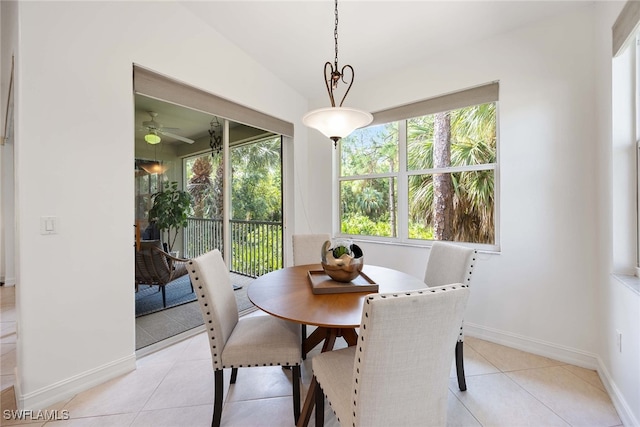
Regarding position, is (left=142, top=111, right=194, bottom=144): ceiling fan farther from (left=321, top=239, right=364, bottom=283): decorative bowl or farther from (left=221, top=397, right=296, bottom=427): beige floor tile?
(left=221, top=397, right=296, bottom=427): beige floor tile

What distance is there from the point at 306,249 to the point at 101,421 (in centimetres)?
175

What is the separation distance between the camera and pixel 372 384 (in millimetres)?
925

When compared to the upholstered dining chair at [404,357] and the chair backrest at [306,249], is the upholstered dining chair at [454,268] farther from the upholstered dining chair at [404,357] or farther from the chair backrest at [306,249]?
the chair backrest at [306,249]

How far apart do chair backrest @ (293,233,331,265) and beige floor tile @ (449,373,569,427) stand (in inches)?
56.6

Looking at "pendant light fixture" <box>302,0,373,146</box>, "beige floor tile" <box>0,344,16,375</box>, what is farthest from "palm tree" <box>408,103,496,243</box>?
"beige floor tile" <box>0,344,16,375</box>

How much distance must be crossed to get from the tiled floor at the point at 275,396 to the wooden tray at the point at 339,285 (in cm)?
73

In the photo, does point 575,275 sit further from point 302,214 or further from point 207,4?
point 207,4

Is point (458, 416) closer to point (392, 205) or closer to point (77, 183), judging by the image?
point (392, 205)

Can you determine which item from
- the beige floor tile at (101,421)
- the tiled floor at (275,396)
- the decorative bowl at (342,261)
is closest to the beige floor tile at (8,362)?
the tiled floor at (275,396)

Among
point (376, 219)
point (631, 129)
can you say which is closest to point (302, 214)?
point (376, 219)

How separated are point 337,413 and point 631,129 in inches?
93.4

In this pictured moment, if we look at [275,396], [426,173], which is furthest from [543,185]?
[275,396]

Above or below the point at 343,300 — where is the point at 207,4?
above

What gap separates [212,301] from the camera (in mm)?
1448
